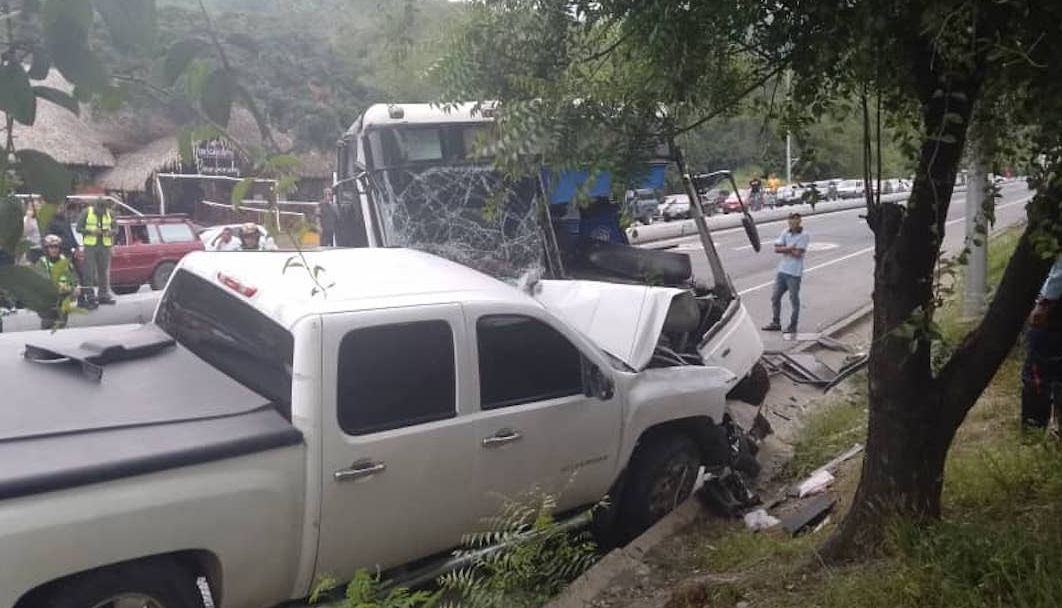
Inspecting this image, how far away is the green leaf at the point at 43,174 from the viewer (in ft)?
4.44

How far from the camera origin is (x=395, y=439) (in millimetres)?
3898

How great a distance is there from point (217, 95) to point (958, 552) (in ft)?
10.7

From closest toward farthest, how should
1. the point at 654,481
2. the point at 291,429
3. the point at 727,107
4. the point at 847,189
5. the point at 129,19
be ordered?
the point at 129,19
the point at 291,429
the point at 727,107
the point at 654,481
the point at 847,189

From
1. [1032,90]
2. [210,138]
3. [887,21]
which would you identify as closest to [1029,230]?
[1032,90]

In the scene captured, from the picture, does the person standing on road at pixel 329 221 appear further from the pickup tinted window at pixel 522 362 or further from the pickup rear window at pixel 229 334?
the pickup tinted window at pixel 522 362

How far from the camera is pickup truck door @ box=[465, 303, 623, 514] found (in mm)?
4324

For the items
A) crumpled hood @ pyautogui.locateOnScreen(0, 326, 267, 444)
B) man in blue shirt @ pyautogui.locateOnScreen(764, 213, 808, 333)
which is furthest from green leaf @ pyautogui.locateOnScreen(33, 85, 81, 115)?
man in blue shirt @ pyautogui.locateOnScreen(764, 213, 808, 333)

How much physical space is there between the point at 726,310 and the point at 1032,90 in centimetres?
406

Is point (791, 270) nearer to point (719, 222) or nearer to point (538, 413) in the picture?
point (538, 413)

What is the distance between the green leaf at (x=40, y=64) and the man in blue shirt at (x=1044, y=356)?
540 cm

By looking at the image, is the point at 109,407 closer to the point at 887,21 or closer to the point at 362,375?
the point at 362,375

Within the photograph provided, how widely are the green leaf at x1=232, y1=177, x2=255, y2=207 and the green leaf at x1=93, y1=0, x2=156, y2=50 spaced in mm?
255

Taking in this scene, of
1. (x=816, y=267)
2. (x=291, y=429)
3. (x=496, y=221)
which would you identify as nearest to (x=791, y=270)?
(x=496, y=221)

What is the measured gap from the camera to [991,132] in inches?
157
